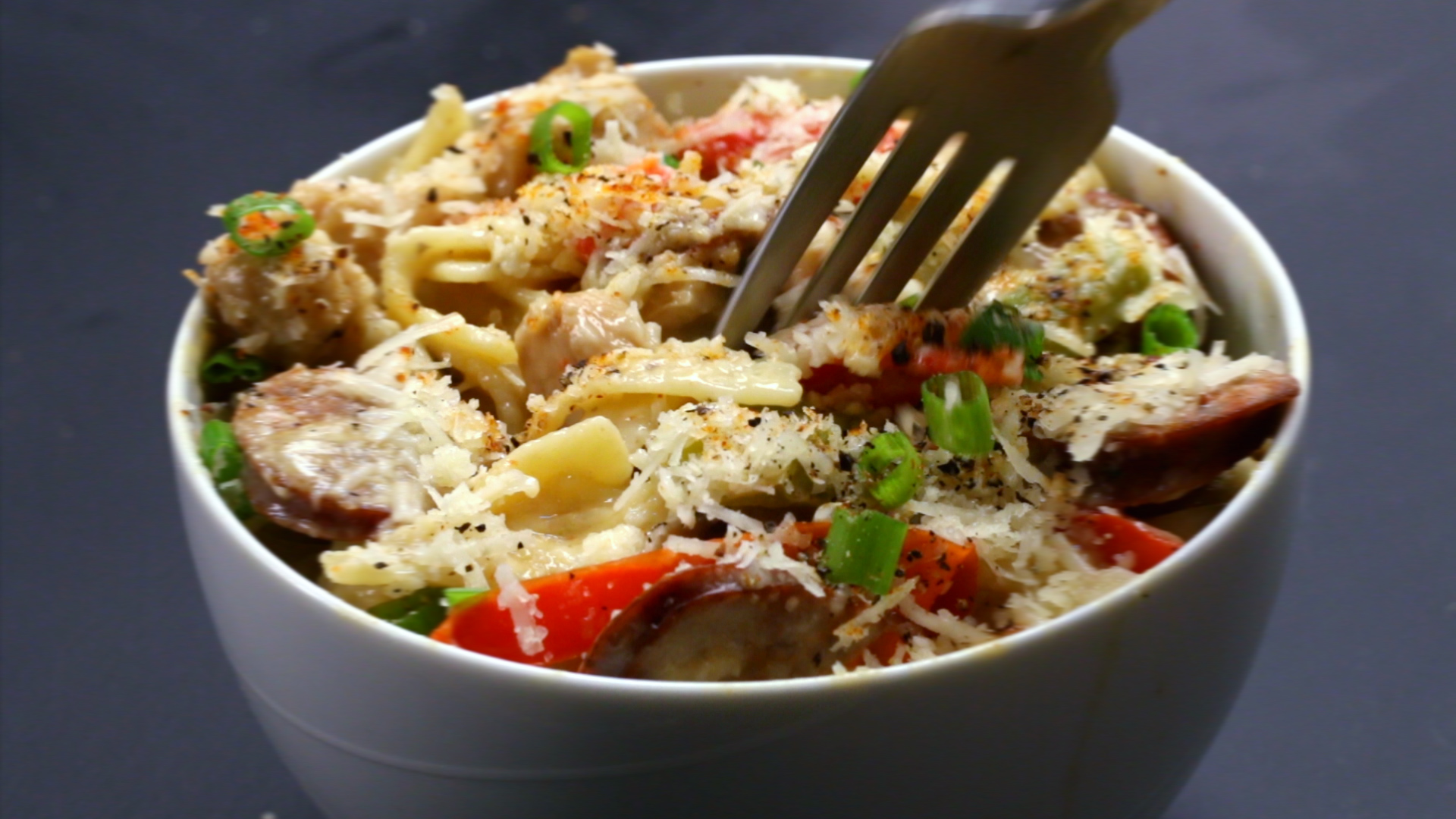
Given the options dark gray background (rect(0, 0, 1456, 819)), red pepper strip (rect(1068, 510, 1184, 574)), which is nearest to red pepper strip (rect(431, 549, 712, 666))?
red pepper strip (rect(1068, 510, 1184, 574))

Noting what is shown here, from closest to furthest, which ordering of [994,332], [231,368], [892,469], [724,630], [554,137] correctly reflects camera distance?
1. [724,630]
2. [892,469]
3. [994,332]
4. [231,368]
5. [554,137]

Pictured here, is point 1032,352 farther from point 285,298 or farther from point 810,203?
point 285,298

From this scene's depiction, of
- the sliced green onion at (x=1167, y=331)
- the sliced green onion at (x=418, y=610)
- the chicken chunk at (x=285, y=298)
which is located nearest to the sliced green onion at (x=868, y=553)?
the sliced green onion at (x=418, y=610)

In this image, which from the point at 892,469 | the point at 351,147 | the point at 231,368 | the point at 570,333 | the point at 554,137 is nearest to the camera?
the point at 892,469

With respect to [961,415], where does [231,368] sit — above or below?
below

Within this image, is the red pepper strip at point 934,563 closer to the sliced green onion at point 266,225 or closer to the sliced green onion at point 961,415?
the sliced green onion at point 961,415

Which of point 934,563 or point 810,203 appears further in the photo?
point 810,203

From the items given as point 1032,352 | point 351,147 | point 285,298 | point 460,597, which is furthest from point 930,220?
point 351,147
